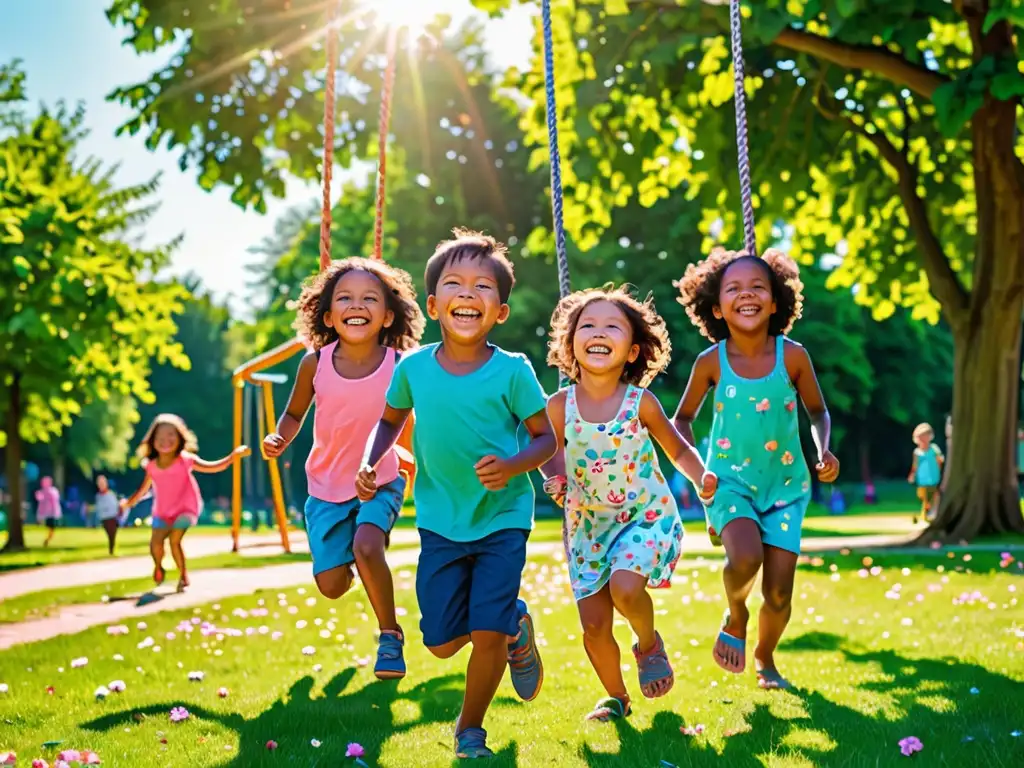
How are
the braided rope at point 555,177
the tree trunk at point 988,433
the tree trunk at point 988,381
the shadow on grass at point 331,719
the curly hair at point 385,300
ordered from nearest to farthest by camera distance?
the shadow on grass at point 331,719, the braided rope at point 555,177, the curly hair at point 385,300, the tree trunk at point 988,381, the tree trunk at point 988,433

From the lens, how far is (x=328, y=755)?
5.22m

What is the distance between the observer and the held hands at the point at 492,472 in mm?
4793

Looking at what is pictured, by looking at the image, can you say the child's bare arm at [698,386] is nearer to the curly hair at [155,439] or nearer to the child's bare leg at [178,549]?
the child's bare leg at [178,549]

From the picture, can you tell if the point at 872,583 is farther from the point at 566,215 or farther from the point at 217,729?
the point at 217,729

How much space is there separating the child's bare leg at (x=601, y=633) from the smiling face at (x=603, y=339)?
0.95 meters

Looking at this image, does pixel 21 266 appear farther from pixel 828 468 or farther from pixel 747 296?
pixel 828 468

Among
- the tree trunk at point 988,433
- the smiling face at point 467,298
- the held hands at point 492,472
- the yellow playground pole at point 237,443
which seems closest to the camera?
the held hands at point 492,472

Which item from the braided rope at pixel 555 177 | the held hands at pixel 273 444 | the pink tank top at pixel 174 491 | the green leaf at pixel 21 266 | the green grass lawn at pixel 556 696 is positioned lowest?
the green grass lawn at pixel 556 696

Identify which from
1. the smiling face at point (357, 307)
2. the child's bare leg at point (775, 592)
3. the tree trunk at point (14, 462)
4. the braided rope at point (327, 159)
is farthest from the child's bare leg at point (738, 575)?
the tree trunk at point (14, 462)

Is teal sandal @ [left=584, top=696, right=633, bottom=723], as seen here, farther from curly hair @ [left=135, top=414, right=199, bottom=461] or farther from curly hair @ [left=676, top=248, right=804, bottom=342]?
curly hair @ [left=135, top=414, right=199, bottom=461]

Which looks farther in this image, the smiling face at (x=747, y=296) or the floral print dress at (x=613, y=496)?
the smiling face at (x=747, y=296)

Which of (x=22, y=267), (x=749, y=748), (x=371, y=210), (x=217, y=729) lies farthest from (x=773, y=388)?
(x=371, y=210)

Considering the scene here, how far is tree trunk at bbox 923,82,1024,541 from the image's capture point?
51.9 feet

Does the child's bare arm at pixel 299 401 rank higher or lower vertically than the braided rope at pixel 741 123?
lower
